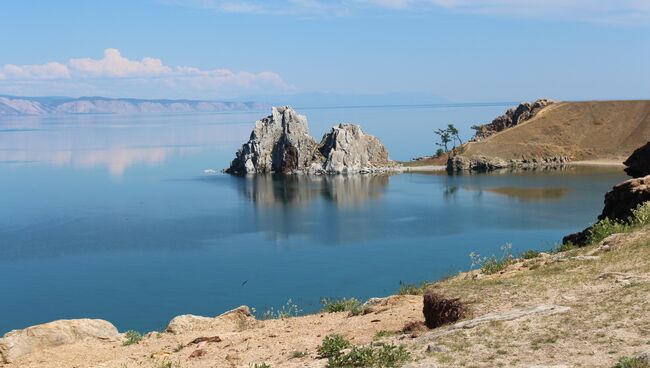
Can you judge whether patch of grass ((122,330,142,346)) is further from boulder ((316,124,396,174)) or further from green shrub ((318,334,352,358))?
boulder ((316,124,396,174))

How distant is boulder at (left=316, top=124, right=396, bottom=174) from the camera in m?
119

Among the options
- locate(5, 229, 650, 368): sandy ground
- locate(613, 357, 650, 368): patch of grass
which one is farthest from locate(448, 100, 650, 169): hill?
locate(613, 357, 650, 368): patch of grass

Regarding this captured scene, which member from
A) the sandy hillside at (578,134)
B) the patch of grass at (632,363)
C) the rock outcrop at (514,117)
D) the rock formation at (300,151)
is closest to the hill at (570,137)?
the sandy hillside at (578,134)

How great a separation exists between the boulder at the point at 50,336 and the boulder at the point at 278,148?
333 ft

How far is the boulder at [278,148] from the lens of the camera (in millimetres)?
121250

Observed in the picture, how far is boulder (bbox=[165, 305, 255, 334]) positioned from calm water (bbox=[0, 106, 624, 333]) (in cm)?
1359

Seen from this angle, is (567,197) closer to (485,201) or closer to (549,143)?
(485,201)

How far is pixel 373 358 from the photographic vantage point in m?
12.2

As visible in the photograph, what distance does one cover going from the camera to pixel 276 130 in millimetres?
Result: 124000

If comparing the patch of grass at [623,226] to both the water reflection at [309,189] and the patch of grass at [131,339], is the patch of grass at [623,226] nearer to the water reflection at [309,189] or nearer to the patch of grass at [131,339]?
the patch of grass at [131,339]

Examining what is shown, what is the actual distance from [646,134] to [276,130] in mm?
66565

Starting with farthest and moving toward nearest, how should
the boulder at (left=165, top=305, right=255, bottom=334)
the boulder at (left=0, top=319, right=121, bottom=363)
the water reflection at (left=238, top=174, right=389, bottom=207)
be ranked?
the water reflection at (left=238, top=174, right=389, bottom=207)
the boulder at (left=165, top=305, right=255, bottom=334)
the boulder at (left=0, top=319, right=121, bottom=363)

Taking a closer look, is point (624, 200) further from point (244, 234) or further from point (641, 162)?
point (244, 234)

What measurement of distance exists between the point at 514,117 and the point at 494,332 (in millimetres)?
140714
